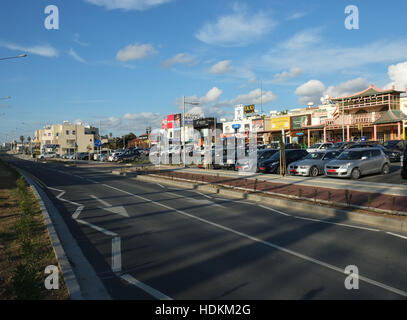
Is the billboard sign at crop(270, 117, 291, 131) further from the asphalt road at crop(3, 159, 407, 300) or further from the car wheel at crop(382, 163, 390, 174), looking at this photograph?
the asphalt road at crop(3, 159, 407, 300)

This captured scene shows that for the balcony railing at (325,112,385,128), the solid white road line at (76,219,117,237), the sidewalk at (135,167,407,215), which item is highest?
the balcony railing at (325,112,385,128)

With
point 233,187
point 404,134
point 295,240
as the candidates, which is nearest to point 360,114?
point 404,134

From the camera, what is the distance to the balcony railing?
44094 millimetres

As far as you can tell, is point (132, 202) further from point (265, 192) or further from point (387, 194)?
point (387, 194)

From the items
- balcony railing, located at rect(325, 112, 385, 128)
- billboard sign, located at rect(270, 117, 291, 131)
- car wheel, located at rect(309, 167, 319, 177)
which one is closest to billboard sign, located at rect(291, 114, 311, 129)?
billboard sign, located at rect(270, 117, 291, 131)

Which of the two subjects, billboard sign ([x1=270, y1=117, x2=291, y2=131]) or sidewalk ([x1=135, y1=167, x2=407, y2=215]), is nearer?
sidewalk ([x1=135, y1=167, x2=407, y2=215])

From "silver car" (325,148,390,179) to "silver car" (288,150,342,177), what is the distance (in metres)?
1.62

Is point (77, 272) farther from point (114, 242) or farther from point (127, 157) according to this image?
point (127, 157)

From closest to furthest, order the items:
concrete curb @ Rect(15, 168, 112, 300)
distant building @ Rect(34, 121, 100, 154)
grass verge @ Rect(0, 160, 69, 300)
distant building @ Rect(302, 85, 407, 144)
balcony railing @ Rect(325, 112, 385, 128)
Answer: grass verge @ Rect(0, 160, 69, 300) < concrete curb @ Rect(15, 168, 112, 300) < distant building @ Rect(302, 85, 407, 144) < balcony railing @ Rect(325, 112, 385, 128) < distant building @ Rect(34, 121, 100, 154)

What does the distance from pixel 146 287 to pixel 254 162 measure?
1971cm

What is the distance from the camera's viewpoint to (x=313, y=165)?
66.1 ft

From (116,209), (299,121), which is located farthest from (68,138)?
(116,209)

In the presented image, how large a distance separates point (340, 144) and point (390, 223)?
2314 cm

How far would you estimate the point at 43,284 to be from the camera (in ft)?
16.8
